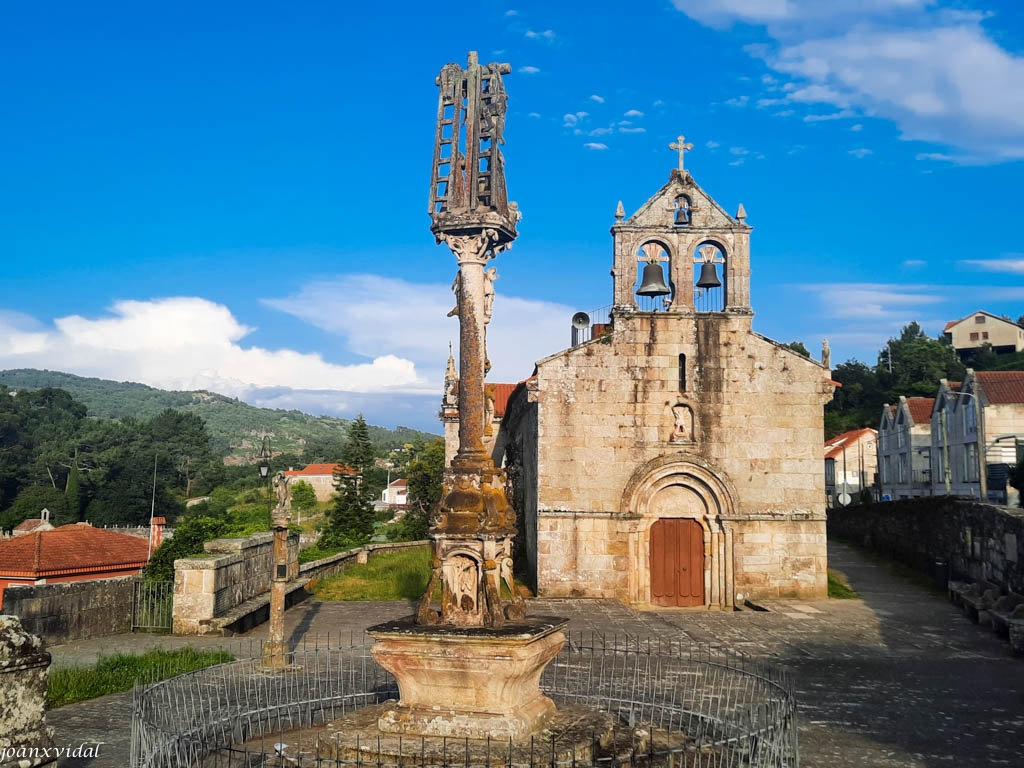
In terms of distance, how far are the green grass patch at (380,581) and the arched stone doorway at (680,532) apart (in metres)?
5.90

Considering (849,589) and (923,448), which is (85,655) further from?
(923,448)

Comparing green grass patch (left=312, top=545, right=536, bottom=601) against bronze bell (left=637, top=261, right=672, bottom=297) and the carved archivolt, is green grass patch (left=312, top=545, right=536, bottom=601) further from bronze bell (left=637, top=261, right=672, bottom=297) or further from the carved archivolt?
bronze bell (left=637, top=261, right=672, bottom=297)

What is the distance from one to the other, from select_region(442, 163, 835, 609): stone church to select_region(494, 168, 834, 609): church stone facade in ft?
0.11

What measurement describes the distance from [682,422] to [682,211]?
5890 millimetres

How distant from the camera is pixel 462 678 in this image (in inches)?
324

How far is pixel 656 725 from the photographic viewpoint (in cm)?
962

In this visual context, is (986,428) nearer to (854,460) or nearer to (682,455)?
(854,460)

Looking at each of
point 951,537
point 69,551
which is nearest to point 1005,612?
point 951,537

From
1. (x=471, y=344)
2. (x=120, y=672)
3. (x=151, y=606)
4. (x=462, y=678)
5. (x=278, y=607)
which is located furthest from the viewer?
(x=151, y=606)

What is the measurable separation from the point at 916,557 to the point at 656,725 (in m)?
20.7

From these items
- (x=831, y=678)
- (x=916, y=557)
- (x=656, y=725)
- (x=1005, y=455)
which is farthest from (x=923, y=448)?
(x=656, y=725)

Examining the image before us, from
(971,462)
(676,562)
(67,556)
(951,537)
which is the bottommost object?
(67,556)

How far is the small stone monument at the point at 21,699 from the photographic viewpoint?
4.68m

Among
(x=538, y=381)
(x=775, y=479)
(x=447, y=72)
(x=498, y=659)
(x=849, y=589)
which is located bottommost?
(x=849, y=589)
